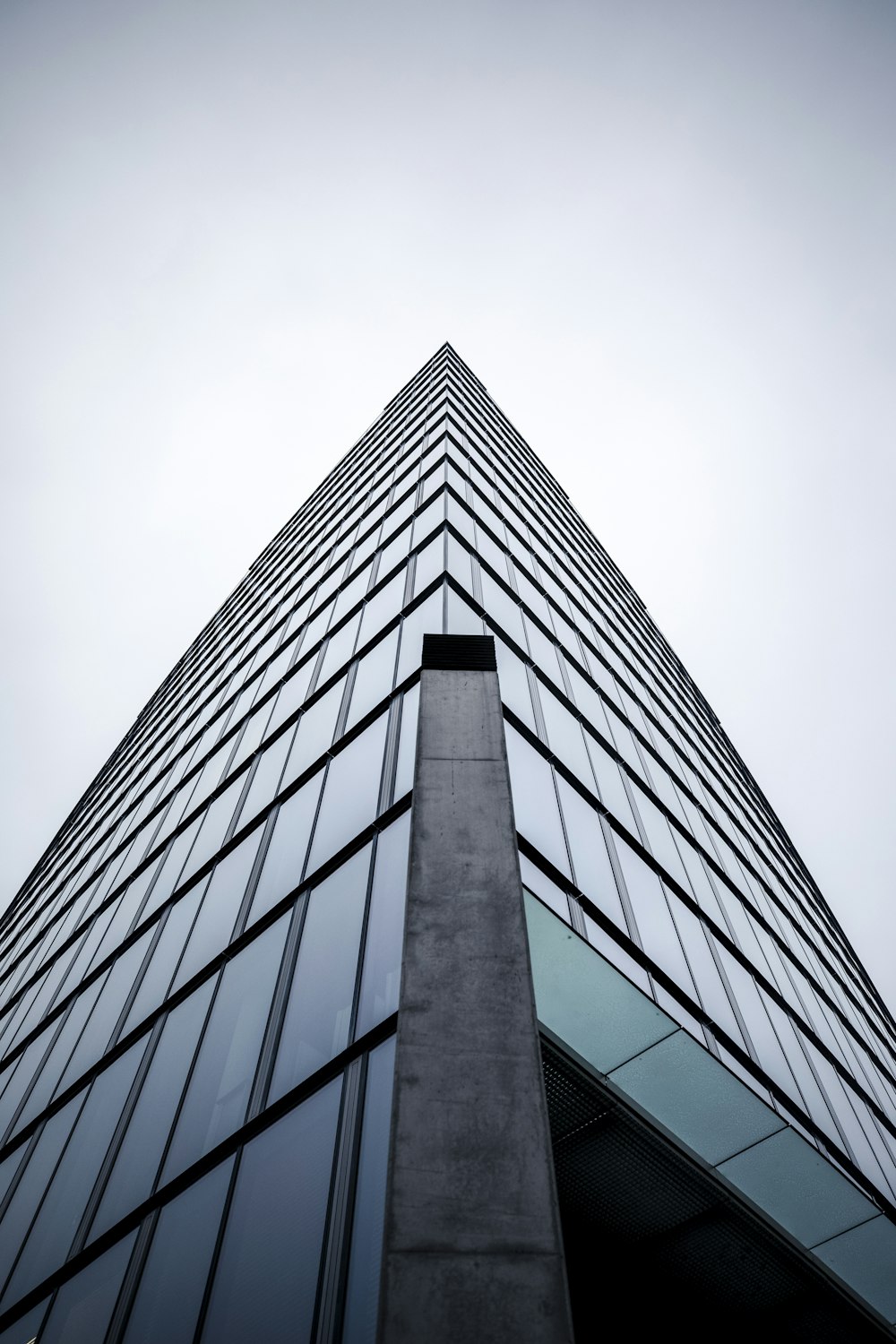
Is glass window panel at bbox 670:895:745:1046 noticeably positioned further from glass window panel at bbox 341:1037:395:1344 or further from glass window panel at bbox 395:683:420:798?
glass window panel at bbox 341:1037:395:1344

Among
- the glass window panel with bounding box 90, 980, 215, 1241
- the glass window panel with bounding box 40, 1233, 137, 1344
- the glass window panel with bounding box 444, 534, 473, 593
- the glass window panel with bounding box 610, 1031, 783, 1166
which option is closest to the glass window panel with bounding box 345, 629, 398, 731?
the glass window panel with bounding box 444, 534, 473, 593

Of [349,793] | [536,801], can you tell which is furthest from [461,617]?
[536,801]

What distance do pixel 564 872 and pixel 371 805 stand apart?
2779 millimetres

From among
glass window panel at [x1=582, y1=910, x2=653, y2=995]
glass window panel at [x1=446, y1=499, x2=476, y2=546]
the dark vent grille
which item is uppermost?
glass window panel at [x1=446, y1=499, x2=476, y2=546]

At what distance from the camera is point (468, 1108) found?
5785 mm

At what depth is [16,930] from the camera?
32094 millimetres

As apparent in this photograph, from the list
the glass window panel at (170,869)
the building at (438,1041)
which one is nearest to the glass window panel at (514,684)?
the building at (438,1041)

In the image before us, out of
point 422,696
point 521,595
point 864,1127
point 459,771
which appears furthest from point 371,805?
point 864,1127

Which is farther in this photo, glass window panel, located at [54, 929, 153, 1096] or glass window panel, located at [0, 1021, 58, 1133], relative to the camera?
glass window panel, located at [0, 1021, 58, 1133]

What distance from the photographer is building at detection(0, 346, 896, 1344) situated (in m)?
6.15

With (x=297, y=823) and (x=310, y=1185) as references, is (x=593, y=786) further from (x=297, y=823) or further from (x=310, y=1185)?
(x=310, y=1185)

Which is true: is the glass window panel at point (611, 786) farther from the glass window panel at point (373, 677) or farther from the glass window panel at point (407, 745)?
the glass window panel at point (373, 677)

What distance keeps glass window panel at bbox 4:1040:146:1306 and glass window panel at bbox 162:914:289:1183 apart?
1966 millimetres

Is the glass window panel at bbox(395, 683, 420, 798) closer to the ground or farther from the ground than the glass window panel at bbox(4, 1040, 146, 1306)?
farther from the ground
